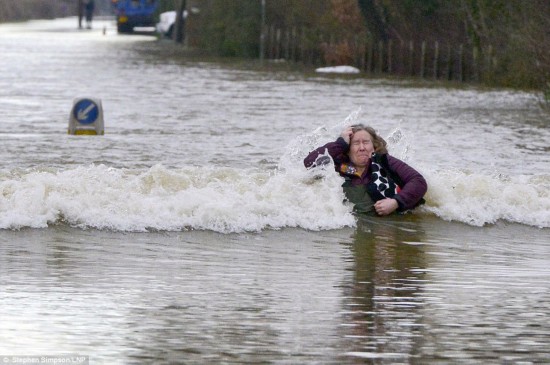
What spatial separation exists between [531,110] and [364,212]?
59.8 ft

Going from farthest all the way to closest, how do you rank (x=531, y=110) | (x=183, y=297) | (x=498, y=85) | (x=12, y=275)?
1. (x=498, y=85)
2. (x=531, y=110)
3. (x=12, y=275)
4. (x=183, y=297)

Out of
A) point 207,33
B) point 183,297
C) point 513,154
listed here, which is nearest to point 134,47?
point 207,33

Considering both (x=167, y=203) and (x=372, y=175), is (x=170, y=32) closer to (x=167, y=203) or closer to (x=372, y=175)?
(x=372, y=175)

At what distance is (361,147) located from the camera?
13023mm

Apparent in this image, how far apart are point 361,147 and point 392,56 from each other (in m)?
36.1

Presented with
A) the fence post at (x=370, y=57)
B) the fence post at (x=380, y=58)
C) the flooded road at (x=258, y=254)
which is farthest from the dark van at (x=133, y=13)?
the flooded road at (x=258, y=254)

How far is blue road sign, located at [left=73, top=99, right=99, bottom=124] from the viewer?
73.9ft

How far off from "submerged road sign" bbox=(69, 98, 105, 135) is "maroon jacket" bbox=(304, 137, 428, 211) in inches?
372

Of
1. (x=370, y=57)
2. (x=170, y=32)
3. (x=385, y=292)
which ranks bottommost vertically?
(x=170, y=32)

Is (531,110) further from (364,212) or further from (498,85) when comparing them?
(364,212)

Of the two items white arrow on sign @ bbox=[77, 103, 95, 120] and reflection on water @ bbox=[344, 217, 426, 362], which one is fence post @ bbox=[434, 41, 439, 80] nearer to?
white arrow on sign @ bbox=[77, 103, 95, 120]

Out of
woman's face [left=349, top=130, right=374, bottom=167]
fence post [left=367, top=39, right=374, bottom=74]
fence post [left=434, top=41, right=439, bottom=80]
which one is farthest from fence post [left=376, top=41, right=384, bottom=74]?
woman's face [left=349, top=130, right=374, bottom=167]

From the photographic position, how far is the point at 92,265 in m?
10.1

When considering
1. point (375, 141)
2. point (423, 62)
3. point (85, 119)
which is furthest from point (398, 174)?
point (423, 62)
